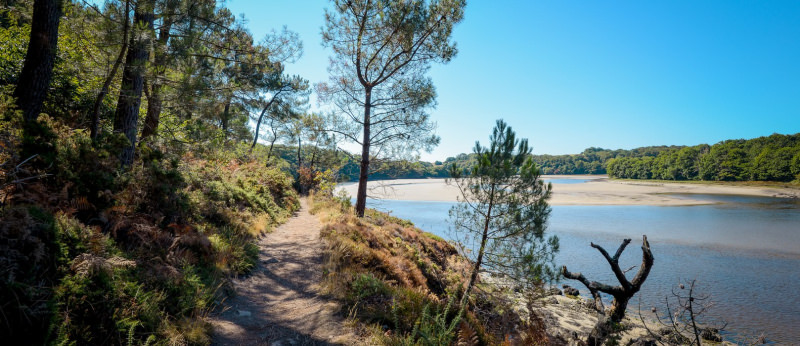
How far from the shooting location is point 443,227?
24859mm

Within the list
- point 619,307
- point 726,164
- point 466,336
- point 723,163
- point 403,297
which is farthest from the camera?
point 723,163

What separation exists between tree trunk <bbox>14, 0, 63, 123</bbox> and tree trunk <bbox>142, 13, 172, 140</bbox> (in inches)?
58.7

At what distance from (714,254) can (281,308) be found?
24.0 m

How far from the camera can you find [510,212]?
8242 mm

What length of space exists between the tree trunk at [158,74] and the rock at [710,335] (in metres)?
16.3

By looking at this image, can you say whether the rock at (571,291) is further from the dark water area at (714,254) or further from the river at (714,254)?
the river at (714,254)

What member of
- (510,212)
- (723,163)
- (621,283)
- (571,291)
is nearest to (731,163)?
(723,163)

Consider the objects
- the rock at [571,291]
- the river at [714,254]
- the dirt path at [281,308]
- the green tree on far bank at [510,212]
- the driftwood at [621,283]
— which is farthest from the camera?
the rock at [571,291]

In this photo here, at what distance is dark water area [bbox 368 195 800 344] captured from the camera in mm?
11273

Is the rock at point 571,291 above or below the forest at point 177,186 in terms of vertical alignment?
below

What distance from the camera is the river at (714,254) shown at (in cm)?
1123

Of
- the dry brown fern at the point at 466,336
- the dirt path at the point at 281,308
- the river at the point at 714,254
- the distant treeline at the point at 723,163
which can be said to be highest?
the distant treeline at the point at 723,163

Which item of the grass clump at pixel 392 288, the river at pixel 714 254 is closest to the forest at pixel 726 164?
the river at pixel 714 254

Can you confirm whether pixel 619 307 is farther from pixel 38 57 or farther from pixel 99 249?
pixel 38 57
